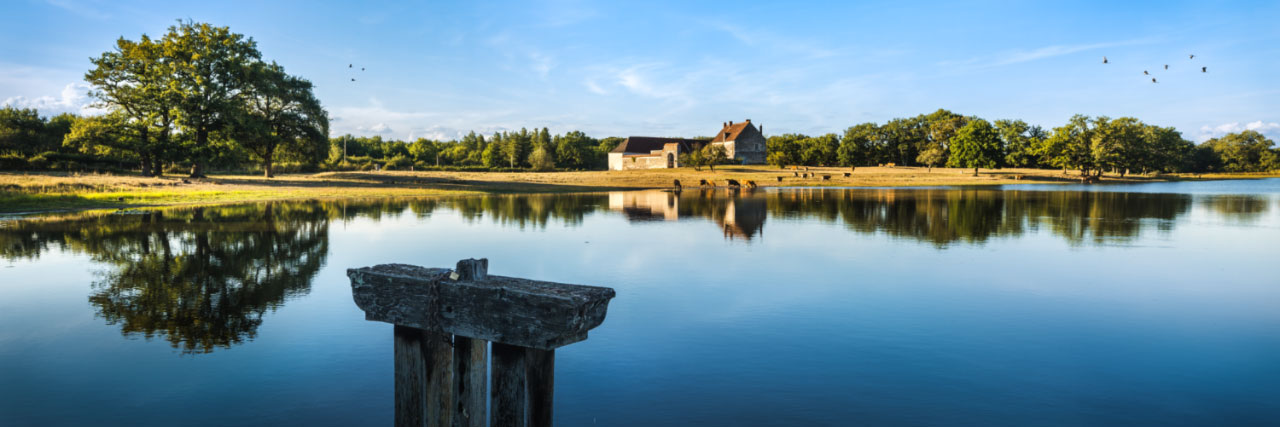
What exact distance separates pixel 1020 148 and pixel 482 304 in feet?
452

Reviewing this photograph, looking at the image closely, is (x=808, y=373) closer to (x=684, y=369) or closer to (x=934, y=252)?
(x=684, y=369)

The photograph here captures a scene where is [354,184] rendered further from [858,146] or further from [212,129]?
[858,146]

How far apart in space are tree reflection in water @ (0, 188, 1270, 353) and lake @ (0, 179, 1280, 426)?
0.12 m

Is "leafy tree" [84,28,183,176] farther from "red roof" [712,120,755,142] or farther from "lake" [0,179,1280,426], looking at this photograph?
"red roof" [712,120,755,142]

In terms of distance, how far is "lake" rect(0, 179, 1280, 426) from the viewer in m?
6.96

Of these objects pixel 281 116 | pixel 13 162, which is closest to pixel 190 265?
pixel 281 116

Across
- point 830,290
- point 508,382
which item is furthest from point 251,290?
point 830,290

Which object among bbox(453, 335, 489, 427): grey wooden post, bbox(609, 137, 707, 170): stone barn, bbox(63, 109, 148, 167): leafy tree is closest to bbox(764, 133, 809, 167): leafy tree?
bbox(609, 137, 707, 170): stone barn

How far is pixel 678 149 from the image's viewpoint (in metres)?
132

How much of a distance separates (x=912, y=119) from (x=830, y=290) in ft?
441

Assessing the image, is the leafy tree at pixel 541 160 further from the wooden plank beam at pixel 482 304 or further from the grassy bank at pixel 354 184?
the wooden plank beam at pixel 482 304

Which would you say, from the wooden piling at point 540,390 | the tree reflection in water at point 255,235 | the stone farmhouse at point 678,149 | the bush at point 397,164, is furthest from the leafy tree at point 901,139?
the wooden piling at point 540,390

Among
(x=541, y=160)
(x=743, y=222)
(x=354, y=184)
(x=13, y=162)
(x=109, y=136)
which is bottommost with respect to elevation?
(x=743, y=222)

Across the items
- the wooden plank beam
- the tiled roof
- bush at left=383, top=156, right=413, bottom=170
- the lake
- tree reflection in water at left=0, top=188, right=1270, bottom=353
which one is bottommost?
the lake
